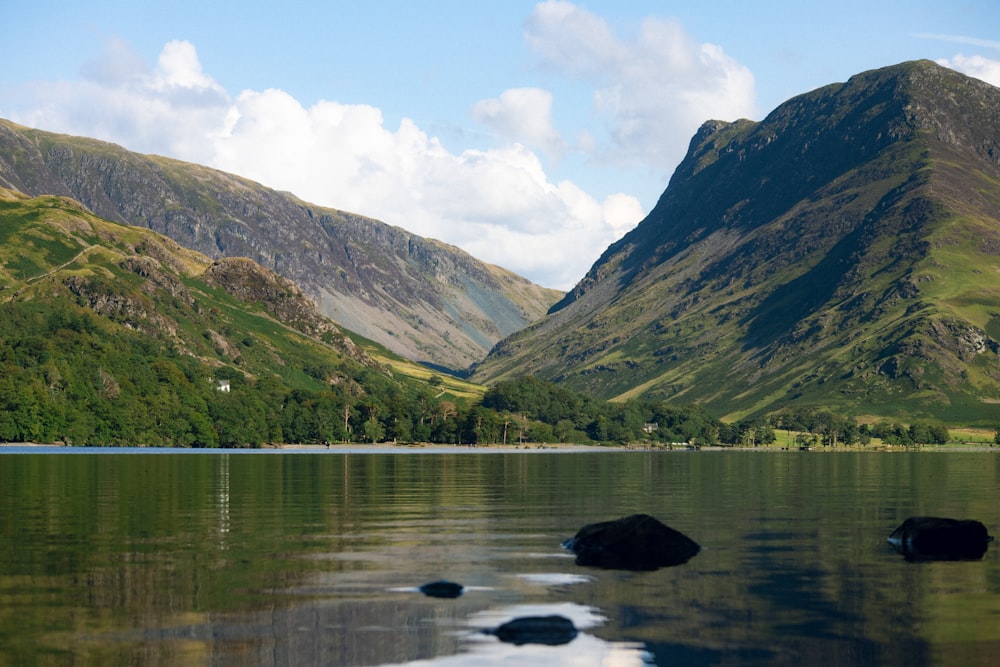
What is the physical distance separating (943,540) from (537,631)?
1387 inches

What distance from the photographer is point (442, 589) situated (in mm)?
49594

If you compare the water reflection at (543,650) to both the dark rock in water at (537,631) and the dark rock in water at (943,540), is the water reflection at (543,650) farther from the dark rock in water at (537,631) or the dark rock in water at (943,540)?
the dark rock in water at (943,540)

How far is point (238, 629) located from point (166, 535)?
110 ft

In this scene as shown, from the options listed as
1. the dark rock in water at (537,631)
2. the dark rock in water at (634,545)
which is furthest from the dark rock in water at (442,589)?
the dark rock in water at (634,545)

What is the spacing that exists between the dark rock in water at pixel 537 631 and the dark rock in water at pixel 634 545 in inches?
751

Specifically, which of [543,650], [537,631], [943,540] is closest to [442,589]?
[537,631]

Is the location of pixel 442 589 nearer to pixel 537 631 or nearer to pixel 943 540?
pixel 537 631

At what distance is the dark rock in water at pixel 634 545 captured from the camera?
200 ft

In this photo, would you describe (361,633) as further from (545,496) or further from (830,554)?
(545,496)

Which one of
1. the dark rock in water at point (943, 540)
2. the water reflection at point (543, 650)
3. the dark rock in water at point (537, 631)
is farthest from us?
the dark rock in water at point (943, 540)

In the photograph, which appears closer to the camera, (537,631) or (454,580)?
(537,631)

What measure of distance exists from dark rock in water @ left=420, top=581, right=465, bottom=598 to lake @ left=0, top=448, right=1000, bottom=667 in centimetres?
52

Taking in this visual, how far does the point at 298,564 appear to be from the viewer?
5847 centimetres

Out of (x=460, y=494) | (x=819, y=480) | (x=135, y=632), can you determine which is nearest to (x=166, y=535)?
(x=135, y=632)
